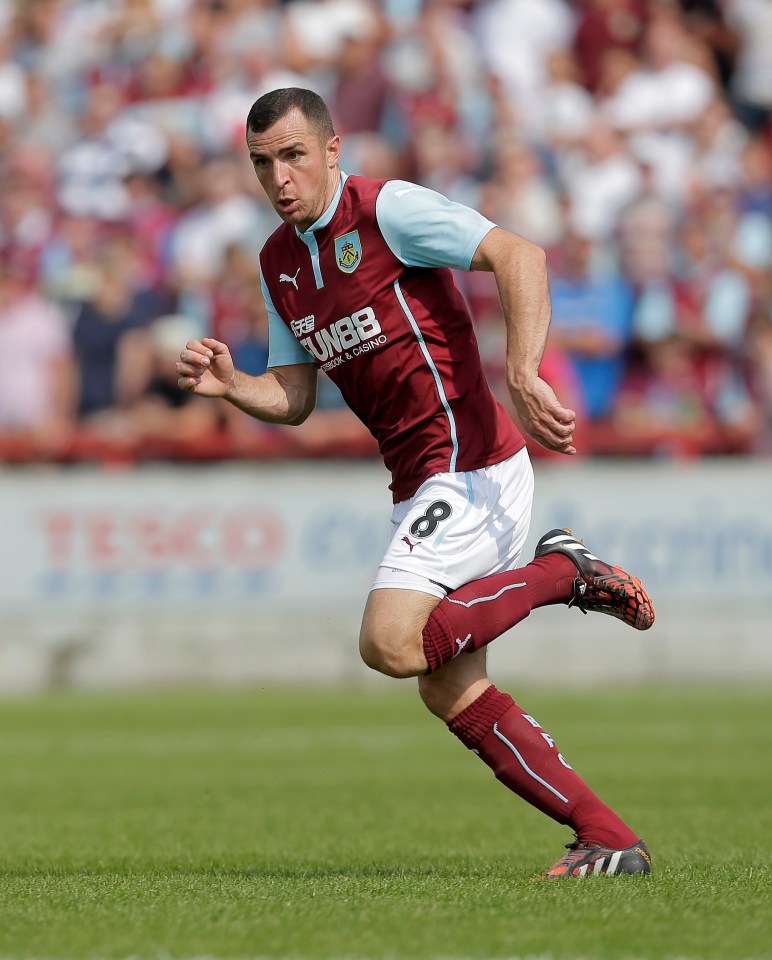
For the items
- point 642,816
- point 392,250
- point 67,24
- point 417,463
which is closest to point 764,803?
point 642,816

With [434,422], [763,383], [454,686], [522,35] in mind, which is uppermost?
[522,35]

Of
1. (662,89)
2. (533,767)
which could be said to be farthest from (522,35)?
(533,767)

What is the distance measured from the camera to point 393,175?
1717 cm

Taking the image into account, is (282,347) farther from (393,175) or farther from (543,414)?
(393,175)

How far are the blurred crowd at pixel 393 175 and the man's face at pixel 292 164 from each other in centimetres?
865

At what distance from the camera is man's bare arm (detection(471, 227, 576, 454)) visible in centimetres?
558

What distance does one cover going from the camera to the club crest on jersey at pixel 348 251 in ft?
20.6

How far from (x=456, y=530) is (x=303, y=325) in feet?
3.13

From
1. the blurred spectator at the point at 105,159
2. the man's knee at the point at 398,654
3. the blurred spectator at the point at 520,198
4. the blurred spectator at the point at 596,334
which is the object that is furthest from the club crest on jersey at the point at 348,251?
the blurred spectator at the point at 105,159

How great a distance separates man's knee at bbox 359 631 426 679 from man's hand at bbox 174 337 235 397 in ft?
3.65

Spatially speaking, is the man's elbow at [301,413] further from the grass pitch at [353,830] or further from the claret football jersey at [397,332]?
the grass pitch at [353,830]

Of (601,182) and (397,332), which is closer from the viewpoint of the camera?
(397,332)

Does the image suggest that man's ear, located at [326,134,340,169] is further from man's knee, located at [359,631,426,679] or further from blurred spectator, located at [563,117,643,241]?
blurred spectator, located at [563,117,643,241]

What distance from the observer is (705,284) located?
1555 cm
